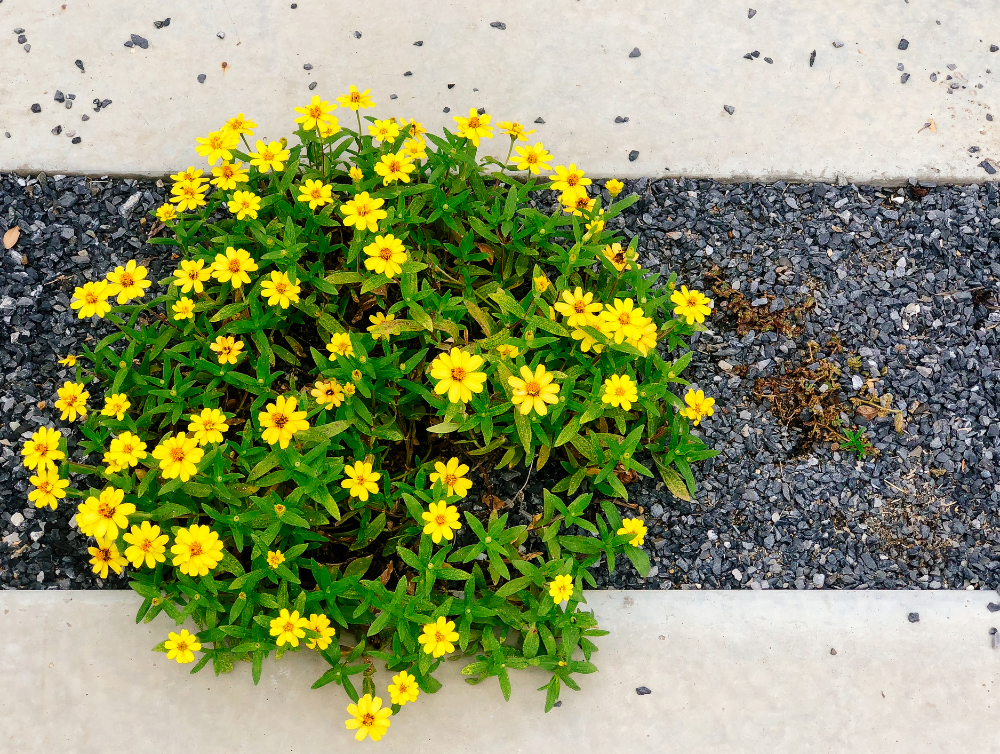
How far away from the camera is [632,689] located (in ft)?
7.79

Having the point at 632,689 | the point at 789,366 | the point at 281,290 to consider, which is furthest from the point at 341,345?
the point at 789,366

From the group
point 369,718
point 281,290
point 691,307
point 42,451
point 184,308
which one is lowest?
point 369,718

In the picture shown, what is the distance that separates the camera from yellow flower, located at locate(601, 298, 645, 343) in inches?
84.2

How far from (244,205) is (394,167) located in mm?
452

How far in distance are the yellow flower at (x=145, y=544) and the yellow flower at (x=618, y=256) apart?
1494 mm

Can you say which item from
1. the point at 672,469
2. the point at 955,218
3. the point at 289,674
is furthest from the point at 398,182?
the point at 955,218

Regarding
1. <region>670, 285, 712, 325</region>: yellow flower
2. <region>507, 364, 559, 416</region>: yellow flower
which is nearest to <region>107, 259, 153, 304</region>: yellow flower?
<region>507, 364, 559, 416</region>: yellow flower

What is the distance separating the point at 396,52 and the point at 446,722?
2397 millimetres

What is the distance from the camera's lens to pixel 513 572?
2.37m

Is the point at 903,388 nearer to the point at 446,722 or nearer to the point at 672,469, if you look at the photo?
the point at 672,469

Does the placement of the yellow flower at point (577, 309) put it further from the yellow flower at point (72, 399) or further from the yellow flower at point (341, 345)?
the yellow flower at point (72, 399)

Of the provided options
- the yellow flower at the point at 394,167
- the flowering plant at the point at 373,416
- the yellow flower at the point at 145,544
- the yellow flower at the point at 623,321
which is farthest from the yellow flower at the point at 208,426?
the yellow flower at the point at 623,321

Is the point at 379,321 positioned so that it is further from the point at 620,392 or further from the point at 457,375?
the point at 620,392

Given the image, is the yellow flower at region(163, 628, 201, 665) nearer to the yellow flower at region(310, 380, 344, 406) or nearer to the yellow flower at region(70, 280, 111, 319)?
the yellow flower at region(310, 380, 344, 406)
